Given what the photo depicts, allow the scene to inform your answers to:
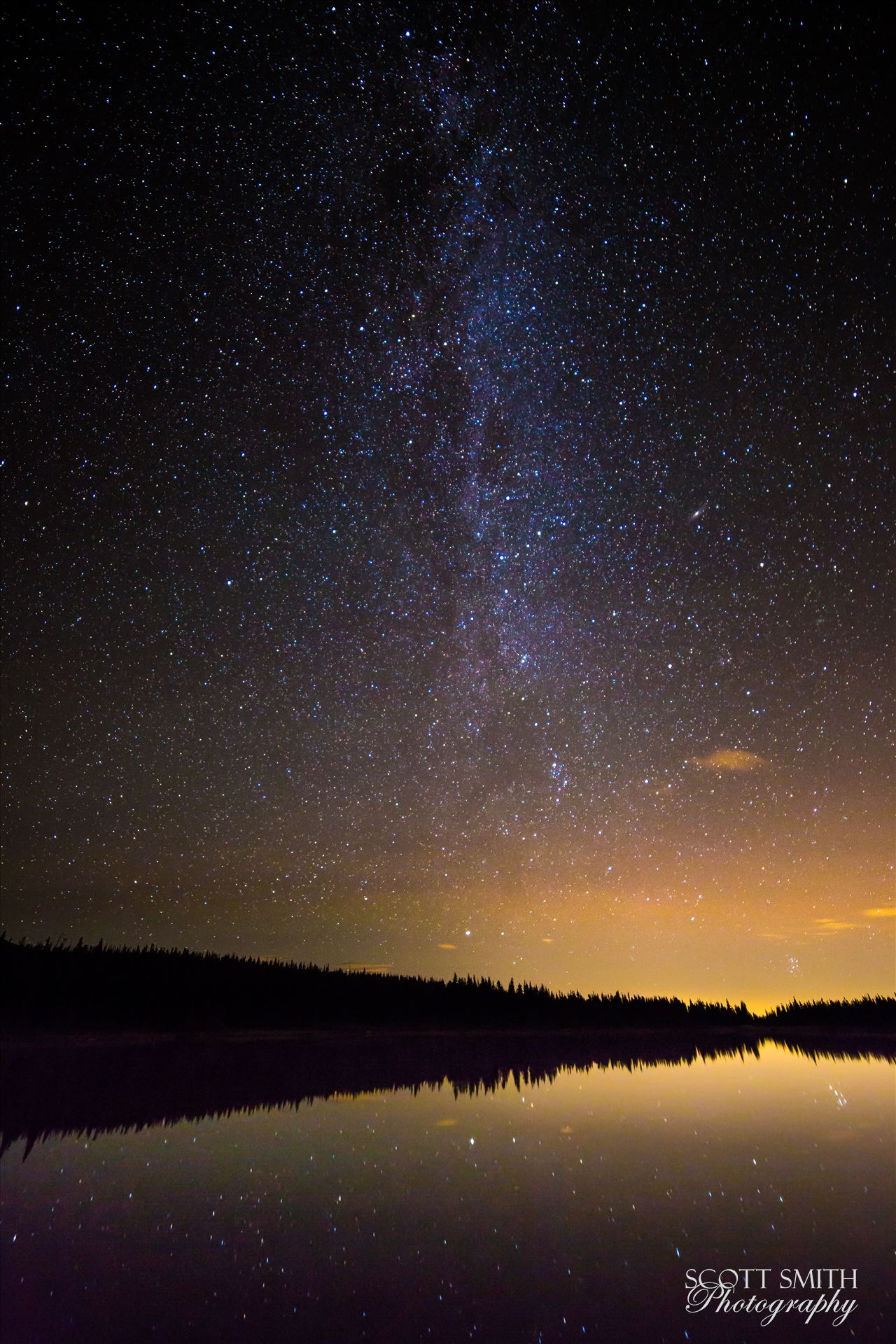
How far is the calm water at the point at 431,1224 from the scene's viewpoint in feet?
14.7

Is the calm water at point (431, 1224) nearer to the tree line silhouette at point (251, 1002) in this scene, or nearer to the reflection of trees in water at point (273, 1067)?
the reflection of trees in water at point (273, 1067)

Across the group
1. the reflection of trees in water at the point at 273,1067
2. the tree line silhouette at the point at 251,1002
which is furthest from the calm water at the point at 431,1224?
the tree line silhouette at the point at 251,1002

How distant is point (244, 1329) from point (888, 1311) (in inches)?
177

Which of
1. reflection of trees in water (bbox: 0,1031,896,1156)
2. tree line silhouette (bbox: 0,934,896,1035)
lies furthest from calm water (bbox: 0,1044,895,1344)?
tree line silhouette (bbox: 0,934,896,1035)

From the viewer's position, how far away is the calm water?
14.7 feet

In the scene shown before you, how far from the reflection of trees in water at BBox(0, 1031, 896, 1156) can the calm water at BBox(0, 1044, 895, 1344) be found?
111cm

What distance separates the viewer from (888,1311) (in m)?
4.68

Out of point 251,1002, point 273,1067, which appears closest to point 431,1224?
point 273,1067

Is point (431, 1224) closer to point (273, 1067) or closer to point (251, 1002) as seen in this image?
point (273, 1067)

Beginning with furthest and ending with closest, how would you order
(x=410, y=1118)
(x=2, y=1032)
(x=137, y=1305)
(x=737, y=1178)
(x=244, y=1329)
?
1. (x=2, y=1032)
2. (x=410, y=1118)
3. (x=737, y=1178)
4. (x=137, y=1305)
5. (x=244, y=1329)

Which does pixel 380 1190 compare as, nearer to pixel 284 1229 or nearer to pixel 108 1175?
pixel 284 1229

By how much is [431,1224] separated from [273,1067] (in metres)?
15.3

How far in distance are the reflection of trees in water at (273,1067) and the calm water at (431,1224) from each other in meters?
1.11

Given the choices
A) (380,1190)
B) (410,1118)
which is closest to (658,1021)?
(410,1118)
